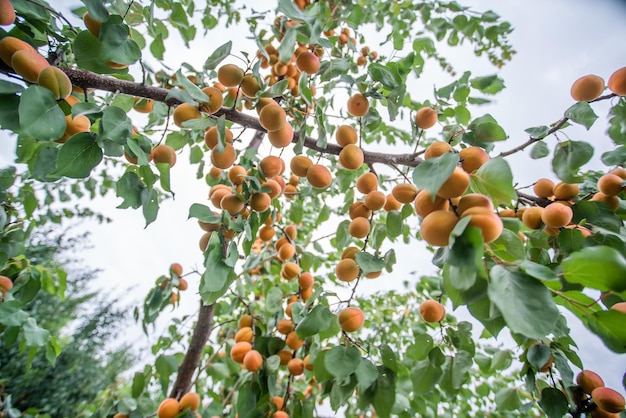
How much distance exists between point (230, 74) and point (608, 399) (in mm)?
1163

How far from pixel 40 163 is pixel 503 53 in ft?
7.41

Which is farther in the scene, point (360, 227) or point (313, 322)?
point (360, 227)

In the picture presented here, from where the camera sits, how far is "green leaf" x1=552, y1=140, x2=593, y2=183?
0.64 meters

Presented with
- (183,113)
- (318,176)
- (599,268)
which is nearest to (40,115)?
(183,113)

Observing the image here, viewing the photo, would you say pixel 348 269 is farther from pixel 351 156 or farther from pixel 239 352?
pixel 239 352

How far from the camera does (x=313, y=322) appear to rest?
680mm

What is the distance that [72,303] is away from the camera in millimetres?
6168

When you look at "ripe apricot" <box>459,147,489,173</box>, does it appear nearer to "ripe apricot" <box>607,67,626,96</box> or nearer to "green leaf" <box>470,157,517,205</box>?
"green leaf" <box>470,157,517,205</box>

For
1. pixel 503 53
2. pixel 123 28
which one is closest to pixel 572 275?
pixel 123 28

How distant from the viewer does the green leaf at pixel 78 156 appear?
0.52 m

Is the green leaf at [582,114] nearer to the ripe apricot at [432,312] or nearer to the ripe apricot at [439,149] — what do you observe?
the ripe apricot at [439,149]

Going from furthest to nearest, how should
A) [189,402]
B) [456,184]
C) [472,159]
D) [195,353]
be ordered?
[195,353]
[189,402]
[472,159]
[456,184]

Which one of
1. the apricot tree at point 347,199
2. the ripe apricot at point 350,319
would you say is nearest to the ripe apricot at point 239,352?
the apricot tree at point 347,199

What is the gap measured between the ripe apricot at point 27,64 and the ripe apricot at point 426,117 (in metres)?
0.86
